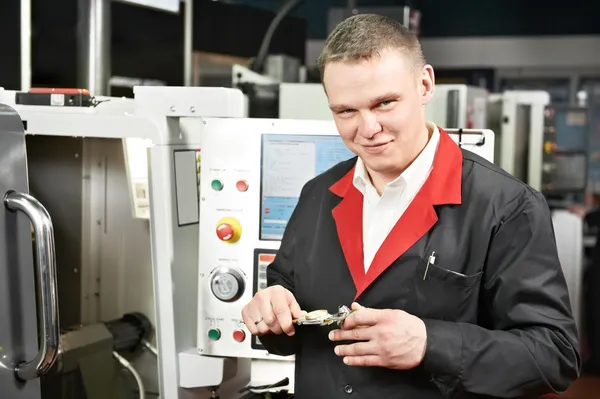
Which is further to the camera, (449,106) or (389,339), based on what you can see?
(449,106)

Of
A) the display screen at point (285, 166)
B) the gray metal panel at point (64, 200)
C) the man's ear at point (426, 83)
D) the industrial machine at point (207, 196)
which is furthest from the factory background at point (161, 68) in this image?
the man's ear at point (426, 83)

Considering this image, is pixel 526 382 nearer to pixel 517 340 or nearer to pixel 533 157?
pixel 517 340

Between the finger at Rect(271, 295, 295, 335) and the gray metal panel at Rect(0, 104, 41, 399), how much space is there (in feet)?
1.77

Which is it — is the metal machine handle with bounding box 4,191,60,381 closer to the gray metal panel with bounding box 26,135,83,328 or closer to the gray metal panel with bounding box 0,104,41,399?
the gray metal panel with bounding box 0,104,41,399

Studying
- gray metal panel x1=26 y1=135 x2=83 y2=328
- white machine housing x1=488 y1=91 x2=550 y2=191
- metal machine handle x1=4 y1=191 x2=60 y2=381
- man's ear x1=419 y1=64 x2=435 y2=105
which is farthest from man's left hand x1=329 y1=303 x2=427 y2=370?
white machine housing x1=488 y1=91 x2=550 y2=191

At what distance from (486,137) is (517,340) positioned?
0.72 metres

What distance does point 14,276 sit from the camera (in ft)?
5.69

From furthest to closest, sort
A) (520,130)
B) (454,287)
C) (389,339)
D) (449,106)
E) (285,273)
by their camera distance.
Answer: (520,130), (449,106), (285,273), (454,287), (389,339)

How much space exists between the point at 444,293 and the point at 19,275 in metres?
0.89

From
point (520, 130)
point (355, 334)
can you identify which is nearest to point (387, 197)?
point (355, 334)

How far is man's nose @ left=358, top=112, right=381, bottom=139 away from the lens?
59.7 inches

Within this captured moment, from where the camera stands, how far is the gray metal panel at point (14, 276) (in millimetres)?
1708

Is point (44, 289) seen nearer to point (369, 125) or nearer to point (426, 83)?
point (369, 125)

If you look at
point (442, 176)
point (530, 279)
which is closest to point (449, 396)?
point (530, 279)
